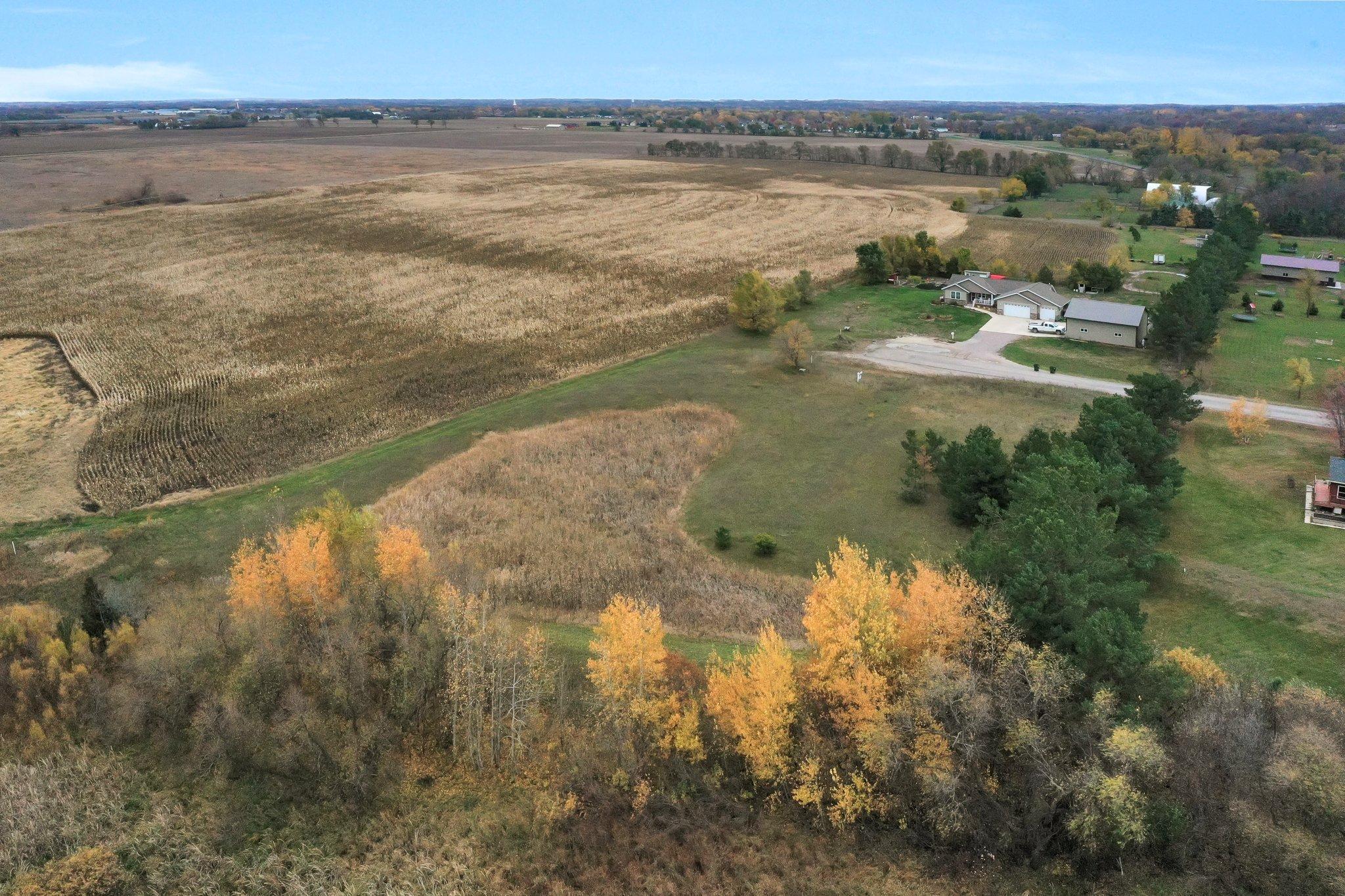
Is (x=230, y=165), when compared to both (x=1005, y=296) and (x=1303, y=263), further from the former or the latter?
(x=1303, y=263)

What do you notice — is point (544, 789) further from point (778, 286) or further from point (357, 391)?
point (778, 286)

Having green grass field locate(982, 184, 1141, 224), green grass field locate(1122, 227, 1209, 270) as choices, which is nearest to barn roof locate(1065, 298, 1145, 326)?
green grass field locate(1122, 227, 1209, 270)

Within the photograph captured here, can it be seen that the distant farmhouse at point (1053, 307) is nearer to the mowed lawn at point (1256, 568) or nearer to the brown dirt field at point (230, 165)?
the mowed lawn at point (1256, 568)

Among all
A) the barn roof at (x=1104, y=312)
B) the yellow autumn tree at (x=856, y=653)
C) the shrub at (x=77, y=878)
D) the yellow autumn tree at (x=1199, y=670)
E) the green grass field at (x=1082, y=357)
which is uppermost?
the barn roof at (x=1104, y=312)

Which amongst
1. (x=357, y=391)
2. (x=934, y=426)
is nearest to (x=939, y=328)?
(x=934, y=426)

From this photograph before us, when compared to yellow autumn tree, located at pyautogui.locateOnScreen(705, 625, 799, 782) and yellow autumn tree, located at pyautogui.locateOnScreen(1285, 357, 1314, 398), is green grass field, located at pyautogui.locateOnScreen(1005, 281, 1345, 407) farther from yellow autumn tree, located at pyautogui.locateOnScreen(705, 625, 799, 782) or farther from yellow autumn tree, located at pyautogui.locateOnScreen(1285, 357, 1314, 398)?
yellow autumn tree, located at pyautogui.locateOnScreen(705, 625, 799, 782)

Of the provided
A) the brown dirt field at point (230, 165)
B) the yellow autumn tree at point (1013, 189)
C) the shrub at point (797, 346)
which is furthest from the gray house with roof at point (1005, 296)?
the brown dirt field at point (230, 165)
